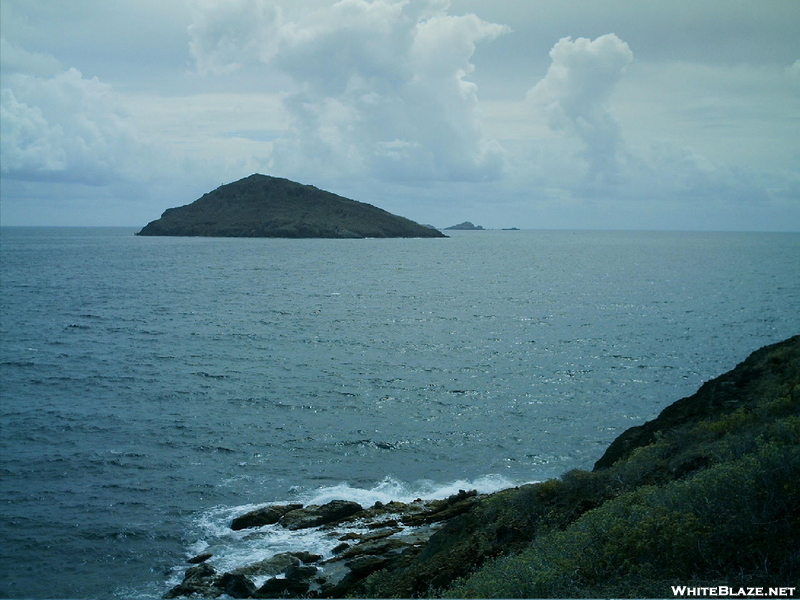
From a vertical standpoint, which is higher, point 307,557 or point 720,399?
point 720,399

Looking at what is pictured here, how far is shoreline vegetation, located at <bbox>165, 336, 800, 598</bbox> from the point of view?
29.3 ft

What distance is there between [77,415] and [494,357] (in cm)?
2534

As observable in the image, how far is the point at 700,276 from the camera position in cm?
9781

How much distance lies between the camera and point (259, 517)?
2088cm

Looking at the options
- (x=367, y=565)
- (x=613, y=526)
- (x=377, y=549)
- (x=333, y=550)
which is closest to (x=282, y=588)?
(x=367, y=565)

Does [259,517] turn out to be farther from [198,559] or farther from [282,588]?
[282,588]

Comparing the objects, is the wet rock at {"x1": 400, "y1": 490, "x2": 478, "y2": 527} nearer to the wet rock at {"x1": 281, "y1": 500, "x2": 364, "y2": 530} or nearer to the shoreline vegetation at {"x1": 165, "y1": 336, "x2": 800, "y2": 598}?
the shoreline vegetation at {"x1": 165, "y1": 336, "x2": 800, "y2": 598}

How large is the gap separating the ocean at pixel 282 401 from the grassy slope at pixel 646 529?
22.8ft

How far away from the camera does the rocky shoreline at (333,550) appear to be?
631 inches

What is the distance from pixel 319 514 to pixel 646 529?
13.6m
